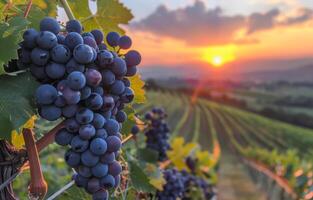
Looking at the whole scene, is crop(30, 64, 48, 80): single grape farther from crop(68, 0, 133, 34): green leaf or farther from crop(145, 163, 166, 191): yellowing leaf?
crop(145, 163, 166, 191): yellowing leaf

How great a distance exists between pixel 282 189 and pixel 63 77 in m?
12.0

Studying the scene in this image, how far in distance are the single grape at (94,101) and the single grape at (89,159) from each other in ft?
0.32

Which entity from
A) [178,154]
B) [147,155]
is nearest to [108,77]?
[147,155]

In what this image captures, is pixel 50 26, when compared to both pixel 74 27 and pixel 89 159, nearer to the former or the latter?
pixel 74 27

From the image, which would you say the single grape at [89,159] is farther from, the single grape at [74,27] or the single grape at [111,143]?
the single grape at [74,27]

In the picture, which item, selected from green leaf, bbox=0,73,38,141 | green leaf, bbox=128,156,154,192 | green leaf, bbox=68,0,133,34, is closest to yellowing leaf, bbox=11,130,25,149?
green leaf, bbox=0,73,38,141

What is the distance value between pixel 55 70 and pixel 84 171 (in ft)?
0.72

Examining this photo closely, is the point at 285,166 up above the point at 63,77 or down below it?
below

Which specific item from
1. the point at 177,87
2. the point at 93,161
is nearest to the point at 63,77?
the point at 93,161

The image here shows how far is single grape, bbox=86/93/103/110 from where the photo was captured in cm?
104

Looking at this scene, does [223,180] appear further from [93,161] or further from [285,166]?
[93,161]

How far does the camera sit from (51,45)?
104cm

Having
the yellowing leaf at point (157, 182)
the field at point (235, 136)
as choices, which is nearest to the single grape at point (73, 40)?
the yellowing leaf at point (157, 182)

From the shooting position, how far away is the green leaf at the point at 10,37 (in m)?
1.05
